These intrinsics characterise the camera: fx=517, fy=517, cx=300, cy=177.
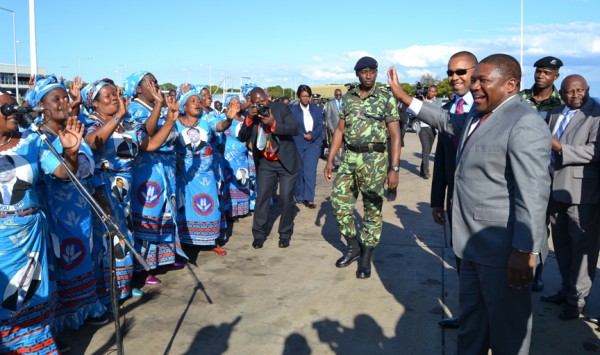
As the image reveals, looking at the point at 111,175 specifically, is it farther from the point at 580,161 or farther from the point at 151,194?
the point at 580,161

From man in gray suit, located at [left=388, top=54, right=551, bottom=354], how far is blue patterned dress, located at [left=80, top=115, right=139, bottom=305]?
2860mm

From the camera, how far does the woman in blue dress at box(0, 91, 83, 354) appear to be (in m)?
3.05

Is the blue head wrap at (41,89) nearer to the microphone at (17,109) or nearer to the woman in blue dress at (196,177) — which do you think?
the microphone at (17,109)

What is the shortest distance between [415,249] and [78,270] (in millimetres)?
3897

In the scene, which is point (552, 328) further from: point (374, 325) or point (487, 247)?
point (487, 247)

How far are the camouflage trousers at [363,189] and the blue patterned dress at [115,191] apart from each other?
210 cm

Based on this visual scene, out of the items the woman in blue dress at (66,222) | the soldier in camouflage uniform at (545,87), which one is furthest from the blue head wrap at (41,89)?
the soldier in camouflage uniform at (545,87)

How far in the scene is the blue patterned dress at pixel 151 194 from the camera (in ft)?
16.5

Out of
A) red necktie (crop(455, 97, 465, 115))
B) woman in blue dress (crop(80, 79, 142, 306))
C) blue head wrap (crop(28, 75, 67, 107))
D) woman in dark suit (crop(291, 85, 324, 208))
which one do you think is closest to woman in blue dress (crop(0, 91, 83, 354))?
blue head wrap (crop(28, 75, 67, 107))

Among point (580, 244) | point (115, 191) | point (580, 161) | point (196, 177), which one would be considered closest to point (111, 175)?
point (115, 191)

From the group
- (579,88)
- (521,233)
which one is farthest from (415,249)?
(521,233)

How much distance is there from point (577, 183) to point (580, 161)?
0.23 metres

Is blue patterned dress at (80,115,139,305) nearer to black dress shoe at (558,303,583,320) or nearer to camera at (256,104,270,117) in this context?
camera at (256,104,270,117)

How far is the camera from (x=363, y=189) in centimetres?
535
